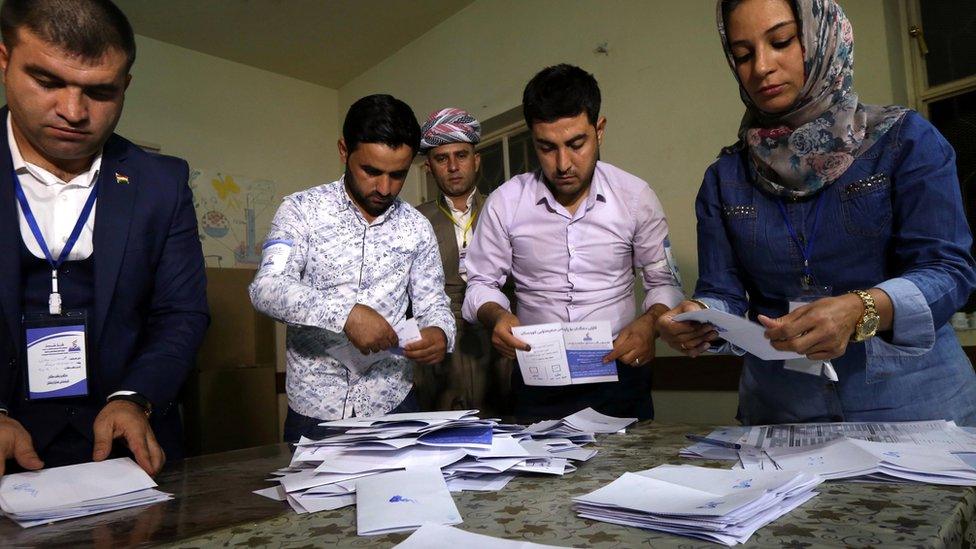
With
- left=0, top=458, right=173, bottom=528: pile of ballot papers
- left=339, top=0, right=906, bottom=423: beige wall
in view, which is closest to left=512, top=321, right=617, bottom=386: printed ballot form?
left=0, top=458, right=173, bottom=528: pile of ballot papers

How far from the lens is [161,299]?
1442 millimetres

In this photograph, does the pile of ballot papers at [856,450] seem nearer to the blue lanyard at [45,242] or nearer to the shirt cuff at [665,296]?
the shirt cuff at [665,296]

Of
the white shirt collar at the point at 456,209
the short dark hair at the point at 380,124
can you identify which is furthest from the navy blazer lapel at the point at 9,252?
the white shirt collar at the point at 456,209

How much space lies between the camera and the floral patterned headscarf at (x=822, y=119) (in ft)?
4.18

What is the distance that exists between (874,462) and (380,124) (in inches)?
57.3

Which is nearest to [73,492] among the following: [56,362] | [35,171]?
[56,362]

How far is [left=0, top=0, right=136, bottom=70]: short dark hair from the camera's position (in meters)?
1.20

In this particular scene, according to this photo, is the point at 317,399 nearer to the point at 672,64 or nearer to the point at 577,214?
the point at 577,214

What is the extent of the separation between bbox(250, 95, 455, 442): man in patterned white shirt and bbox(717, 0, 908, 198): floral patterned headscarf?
3.16 feet

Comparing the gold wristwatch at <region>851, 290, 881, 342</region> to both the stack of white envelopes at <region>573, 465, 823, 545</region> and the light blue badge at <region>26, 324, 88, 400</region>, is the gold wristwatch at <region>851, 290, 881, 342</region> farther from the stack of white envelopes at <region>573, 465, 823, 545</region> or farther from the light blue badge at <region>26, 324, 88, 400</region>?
the light blue badge at <region>26, 324, 88, 400</region>

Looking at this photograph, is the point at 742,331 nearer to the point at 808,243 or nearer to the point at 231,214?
the point at 808,243

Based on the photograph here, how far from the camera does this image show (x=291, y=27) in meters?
4.78

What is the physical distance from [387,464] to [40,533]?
1.51ft

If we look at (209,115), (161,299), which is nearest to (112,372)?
(161,299)
